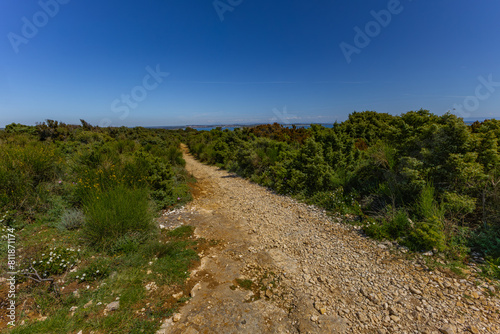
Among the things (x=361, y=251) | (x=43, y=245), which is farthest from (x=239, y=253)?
(x=43, y=245)

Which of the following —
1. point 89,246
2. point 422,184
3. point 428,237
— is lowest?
point 89,246

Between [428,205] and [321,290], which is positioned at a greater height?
[428,205]

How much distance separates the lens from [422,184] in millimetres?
4391

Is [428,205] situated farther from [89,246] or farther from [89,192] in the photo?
[89,192]

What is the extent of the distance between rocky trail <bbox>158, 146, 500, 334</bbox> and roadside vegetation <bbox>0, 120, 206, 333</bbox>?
51 cm

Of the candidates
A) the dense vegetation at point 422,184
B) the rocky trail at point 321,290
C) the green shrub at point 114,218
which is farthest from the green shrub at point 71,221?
the dense vegetation at point 422,184

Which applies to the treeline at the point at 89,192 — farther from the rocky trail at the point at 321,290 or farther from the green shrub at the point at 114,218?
the rocky trail at the point at 321,290

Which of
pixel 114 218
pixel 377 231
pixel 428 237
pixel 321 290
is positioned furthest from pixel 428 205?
pixel 114 218

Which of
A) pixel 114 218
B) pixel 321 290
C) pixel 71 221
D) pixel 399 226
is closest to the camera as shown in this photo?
pixel 321 290

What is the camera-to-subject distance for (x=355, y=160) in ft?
25.8

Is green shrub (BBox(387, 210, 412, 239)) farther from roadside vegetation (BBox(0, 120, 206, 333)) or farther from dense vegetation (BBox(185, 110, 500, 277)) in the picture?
roadside vegetation (BBox(0, 120, 206, 333))

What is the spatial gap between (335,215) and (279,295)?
3.18 m

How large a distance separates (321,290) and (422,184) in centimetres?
328

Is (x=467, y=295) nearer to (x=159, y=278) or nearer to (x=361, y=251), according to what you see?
(x=361, y=251)
